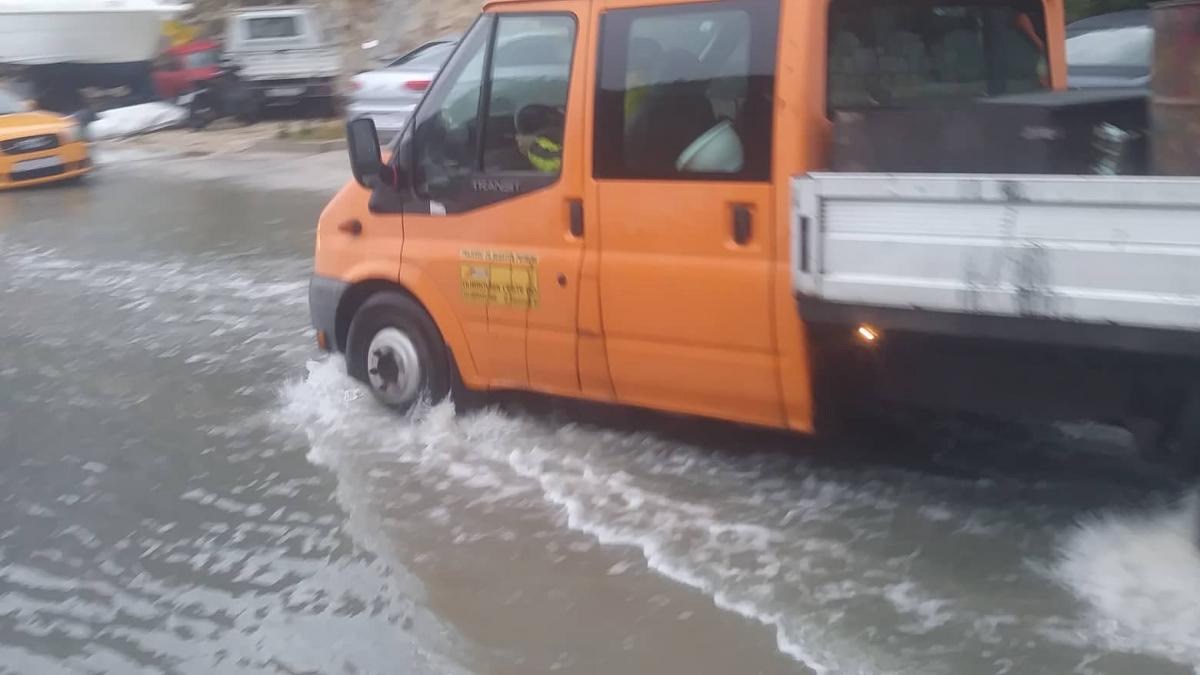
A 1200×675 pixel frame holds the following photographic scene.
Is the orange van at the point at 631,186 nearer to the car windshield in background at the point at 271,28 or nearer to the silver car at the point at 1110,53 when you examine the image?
the silver car at the point at 1110,53

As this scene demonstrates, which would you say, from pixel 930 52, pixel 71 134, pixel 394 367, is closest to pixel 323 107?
pixel 71 134

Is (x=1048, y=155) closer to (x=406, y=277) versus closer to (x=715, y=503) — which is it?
(x=715, y=503)

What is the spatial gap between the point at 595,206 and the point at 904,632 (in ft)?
7.08

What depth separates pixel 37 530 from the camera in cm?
575

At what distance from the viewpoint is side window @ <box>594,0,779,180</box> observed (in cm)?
509

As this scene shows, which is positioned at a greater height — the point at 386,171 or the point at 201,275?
the point at 386,171

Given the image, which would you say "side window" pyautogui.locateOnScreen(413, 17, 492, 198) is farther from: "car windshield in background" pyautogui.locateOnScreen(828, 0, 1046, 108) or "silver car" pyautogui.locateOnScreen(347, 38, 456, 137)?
"silver car" pyautogui.locateOnScreen(347, 38, 456, 137)

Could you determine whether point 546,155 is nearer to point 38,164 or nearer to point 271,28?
point 38,164

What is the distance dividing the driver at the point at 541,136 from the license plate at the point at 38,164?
13725mm

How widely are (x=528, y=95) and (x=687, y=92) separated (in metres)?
0.83

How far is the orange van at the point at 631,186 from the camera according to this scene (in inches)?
201

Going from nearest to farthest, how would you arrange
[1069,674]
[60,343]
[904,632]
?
[1069,674]
[904,632]
[60,343]

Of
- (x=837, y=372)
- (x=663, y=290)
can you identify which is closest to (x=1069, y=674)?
(x=837, y=372)

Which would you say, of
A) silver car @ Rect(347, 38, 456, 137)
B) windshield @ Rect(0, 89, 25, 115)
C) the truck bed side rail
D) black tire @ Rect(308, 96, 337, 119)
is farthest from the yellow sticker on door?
black tire @ Rect(308, 96, 337, 119)
